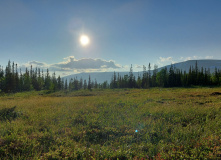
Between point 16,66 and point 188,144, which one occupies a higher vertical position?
point 16,66

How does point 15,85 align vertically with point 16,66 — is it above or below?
below

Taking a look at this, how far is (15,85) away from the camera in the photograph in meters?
62.7

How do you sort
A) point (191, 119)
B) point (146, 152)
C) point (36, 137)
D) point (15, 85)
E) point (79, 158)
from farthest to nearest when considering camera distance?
point (15, 85)
point (191, 119)
point (36, 137)
point (146, 152)
point (79, 158)

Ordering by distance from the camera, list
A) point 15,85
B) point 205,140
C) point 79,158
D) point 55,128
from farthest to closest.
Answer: point 15,85 → point 55,128 → point 205,140 → point 79,158

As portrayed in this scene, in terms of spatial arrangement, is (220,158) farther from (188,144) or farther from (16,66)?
(16,66)

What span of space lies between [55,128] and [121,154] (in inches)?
190

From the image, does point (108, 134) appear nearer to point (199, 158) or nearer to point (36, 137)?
point (36, 137)

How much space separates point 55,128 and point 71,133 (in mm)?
1404

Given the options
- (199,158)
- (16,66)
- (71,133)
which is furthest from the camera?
(16,66)

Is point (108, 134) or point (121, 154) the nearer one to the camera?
point (121, 154)

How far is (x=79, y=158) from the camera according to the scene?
5223 mm

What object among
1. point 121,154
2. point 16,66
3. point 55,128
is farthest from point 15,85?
point 121,154

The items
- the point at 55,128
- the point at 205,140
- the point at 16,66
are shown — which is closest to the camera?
the point at 205,140

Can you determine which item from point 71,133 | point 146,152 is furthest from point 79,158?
point 146,152
